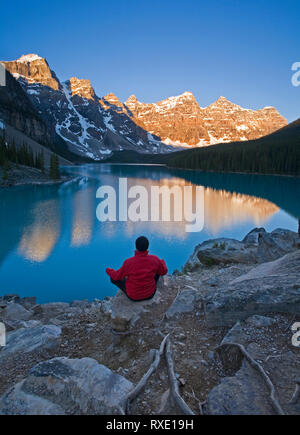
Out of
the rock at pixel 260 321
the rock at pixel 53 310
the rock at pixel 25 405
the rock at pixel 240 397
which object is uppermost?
the rock at pixel 260 321

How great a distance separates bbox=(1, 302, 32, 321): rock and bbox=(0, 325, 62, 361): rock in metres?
1.86

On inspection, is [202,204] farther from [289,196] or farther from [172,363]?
[172,363]

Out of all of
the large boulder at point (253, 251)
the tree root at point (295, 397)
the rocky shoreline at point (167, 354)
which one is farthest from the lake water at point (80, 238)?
the tree root at point (295, 397)

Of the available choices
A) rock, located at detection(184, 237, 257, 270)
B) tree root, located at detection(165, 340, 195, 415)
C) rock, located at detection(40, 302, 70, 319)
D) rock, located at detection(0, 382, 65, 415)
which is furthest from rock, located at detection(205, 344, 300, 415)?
rock, located at detection(184, 237, 257, 270)

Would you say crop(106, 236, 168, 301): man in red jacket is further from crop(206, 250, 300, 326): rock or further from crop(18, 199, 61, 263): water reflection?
crop(18, 199, 61, 263): water reflection

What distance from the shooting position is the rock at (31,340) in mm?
4564

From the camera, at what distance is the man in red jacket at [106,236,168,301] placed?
481 centimetres

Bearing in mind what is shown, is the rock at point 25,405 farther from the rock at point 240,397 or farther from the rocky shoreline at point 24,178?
the rocky shoreline at point 24,178

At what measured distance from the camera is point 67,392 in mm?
3033

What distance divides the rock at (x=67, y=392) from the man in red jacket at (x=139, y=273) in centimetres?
173

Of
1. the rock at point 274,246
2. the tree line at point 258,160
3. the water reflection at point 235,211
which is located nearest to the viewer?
the rock at point 274,246

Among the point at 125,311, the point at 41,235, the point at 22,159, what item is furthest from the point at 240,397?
the point at 22,159

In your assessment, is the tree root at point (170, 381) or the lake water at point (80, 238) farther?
the lake water at point (80, 238)
